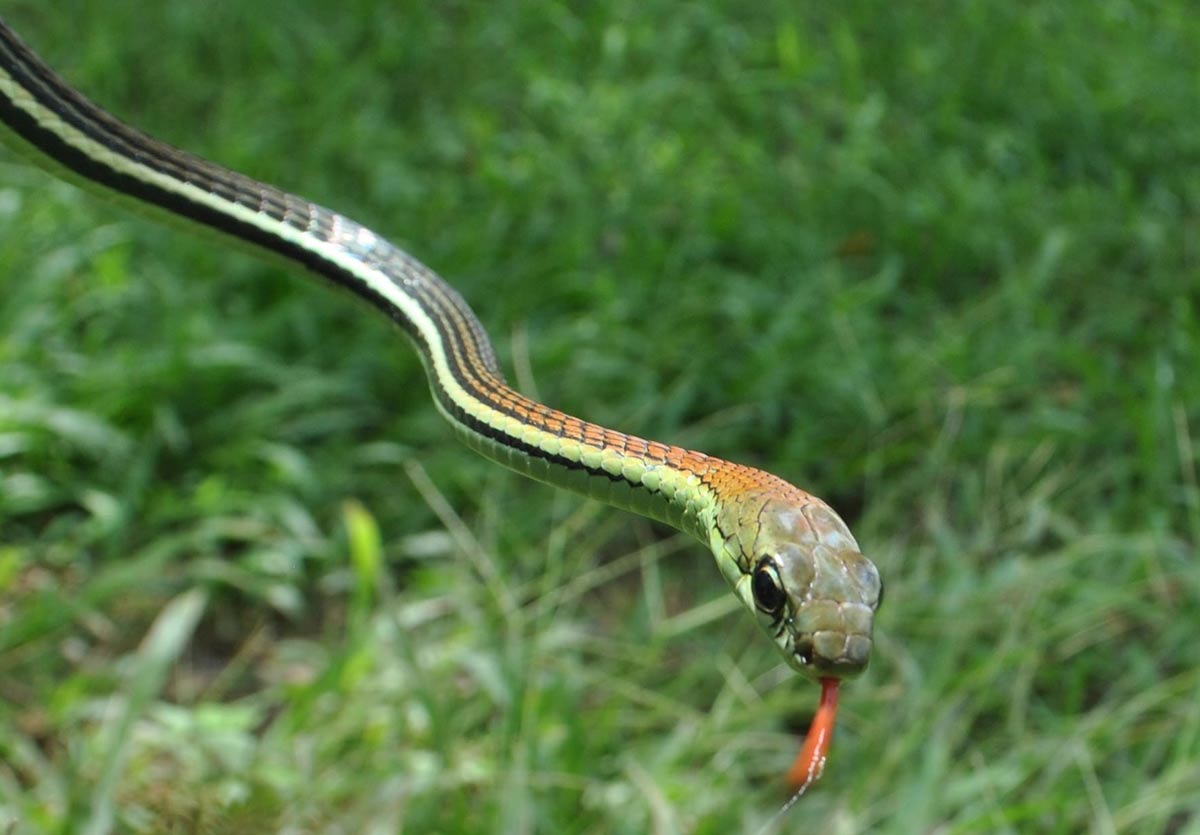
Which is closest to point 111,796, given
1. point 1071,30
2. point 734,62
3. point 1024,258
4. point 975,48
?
point 1024,258

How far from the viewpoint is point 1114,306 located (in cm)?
403

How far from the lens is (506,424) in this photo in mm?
1595

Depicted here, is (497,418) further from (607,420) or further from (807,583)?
(607,420)

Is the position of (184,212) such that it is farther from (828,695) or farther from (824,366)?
(824,366)

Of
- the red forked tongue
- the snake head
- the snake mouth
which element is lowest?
the red forked tongue

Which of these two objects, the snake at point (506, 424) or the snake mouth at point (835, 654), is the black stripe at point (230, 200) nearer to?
the snake at point (506, 424)

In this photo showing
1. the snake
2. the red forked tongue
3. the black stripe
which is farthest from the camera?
the black stripe

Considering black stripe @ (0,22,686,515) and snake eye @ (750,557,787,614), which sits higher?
black stripe @ (0,22,686,515)

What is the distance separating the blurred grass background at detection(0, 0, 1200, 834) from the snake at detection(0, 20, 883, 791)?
0.63 metres

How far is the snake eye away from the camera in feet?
4.56

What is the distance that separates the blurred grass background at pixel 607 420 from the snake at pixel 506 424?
0.63m

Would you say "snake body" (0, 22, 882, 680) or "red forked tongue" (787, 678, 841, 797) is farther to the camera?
"snake body" (0, 22, 882, 680)

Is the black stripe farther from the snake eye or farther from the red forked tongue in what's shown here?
the red forked tongue

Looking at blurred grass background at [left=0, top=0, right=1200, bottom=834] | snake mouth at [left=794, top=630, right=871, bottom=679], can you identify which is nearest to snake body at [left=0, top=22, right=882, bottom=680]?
snake mouth at [left=794, top=630, right=871, bottom=679]
